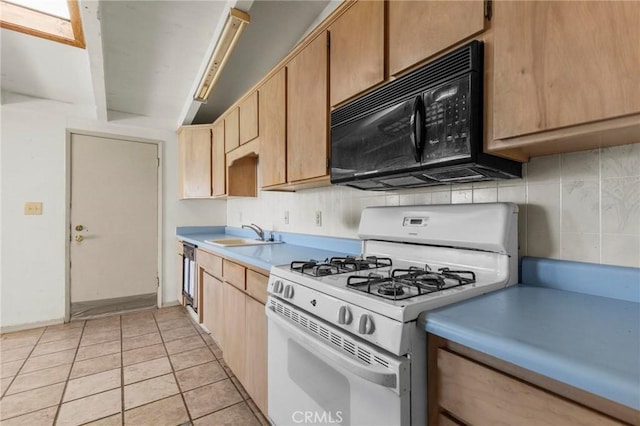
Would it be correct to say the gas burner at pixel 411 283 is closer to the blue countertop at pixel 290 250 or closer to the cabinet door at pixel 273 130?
the blue countertop at pixel 290 250

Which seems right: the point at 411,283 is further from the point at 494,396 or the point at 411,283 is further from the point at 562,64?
the point at 562,64

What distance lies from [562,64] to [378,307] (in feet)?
2.63

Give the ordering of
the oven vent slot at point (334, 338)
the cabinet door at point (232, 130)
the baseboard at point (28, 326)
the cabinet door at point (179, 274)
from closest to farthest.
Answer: the oven vent slot at point (334, 338) → the cabinet door at point (232, 130) → the baseboard at point (28, 326) → the cabinet door at point (179, 274)

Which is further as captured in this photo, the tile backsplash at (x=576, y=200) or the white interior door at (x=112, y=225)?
the white interior door at (x=112, y=225)

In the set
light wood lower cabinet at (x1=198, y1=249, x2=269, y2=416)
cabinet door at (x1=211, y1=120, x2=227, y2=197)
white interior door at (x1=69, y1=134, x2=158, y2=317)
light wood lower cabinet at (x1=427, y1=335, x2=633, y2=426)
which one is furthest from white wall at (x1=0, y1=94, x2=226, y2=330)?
light wood lower cabinet at (x1=427, y1=335, x2=633, y2=426)

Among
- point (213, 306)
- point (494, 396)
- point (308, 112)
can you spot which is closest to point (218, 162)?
point (213, 306)

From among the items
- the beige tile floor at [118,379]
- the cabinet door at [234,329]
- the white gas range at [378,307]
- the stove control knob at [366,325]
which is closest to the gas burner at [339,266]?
the white gas range at [378,307]

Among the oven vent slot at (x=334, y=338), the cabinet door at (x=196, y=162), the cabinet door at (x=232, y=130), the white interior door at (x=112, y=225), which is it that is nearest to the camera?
the oven vent slot at (x=334, y=338)

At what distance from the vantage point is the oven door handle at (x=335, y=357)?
0.74m

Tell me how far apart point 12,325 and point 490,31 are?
4.36m

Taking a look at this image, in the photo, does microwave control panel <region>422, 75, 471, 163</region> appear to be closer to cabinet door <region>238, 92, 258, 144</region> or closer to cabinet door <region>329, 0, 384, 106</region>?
cabinet door <region>329, 0, 384, 106</region>

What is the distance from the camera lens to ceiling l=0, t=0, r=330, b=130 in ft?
6.15

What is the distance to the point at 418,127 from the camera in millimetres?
1069

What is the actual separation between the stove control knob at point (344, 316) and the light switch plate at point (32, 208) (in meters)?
3.61
